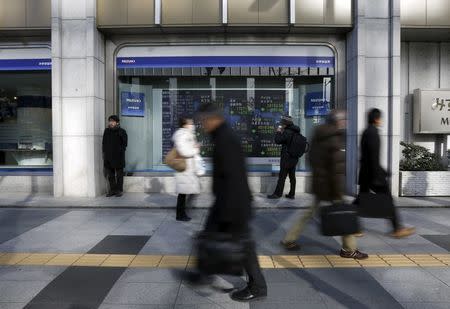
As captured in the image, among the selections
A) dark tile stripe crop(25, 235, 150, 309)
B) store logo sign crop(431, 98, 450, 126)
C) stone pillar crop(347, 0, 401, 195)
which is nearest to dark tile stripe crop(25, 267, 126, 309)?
dark tile stripe crop(25, 235, 150, 309)

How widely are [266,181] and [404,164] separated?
10.6 ft

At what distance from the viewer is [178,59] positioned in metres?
11.0

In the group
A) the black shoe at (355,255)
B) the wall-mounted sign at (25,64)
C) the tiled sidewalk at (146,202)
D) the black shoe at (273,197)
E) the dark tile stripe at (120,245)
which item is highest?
the wall-mounted sign at (25,64)

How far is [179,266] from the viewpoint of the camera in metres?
5.18

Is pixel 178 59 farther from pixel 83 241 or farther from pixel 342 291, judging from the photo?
pixel 342 291

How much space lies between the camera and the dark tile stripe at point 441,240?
6.09 m

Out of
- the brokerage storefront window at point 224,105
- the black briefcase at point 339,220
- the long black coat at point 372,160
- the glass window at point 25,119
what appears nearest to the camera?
the black briefcase at point 339,220

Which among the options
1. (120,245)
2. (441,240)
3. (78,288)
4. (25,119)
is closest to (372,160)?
(441,240)

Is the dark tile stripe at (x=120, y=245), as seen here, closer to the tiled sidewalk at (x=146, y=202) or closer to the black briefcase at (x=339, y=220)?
the tiled sidewalk at (x=146, y=202)

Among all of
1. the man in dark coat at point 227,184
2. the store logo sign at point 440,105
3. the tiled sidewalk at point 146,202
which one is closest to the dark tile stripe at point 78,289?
the man in dark coat at point 227,184

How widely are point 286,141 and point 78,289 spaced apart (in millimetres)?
6258

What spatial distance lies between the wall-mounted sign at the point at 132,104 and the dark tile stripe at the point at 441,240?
7444 millimetres

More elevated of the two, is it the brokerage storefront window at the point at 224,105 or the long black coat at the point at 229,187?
the brokerage storefront window at the point at 224,105

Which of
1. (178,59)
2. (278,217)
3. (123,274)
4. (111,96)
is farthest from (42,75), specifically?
(123,274)
